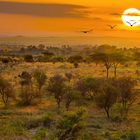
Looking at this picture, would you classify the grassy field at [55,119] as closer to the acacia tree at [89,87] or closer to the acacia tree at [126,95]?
the acacia tree at [126,95]

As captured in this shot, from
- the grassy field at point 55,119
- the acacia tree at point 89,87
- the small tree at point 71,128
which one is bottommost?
the grassy field at point 55,119

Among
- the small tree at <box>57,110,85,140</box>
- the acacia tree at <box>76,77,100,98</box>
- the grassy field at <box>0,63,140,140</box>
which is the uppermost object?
the acacia tree at <box>76,77,100,98</box>

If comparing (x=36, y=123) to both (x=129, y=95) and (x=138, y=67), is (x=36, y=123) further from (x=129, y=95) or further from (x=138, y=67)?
(x=138, y=67)

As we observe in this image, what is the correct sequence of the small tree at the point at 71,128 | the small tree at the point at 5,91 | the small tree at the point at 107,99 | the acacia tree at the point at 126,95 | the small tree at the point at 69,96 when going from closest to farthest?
1. the small tree at the point at 71,128
2. the small tree at the point at 107,99
3. the small tree at the point at 69,96
4. the acacia tree at the point at 126,95
5. the small tree at the point at 5,91

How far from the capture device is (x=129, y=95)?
35.8m

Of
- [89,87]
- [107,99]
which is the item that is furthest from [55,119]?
[89,87]

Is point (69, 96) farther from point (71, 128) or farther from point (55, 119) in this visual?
point (71, 128)

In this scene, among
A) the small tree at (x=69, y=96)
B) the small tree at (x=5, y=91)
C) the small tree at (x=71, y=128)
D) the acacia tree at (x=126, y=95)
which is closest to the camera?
the small tree at (x=71, y=128)

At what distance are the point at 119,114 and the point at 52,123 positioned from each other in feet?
24.6

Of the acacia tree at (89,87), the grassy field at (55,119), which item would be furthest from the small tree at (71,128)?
the acacia tree at (89,87)

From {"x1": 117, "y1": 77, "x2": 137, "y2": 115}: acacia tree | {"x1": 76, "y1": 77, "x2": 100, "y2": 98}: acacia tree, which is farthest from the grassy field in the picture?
{"x1": 76, "y1": 77, "x2": 100, "y2": 98}: acacia tree

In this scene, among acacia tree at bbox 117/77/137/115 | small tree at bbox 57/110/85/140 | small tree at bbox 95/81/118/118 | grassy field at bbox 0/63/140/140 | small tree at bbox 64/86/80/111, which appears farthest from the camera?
acacia tree at bbox 117/77/137/115

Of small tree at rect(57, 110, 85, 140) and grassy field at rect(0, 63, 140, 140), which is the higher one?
small tree at rect(57, 110, 85, 140)

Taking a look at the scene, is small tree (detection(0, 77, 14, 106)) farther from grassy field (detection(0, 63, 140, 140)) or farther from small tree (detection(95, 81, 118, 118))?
small tree (detection(95, 81, 118, 118))
